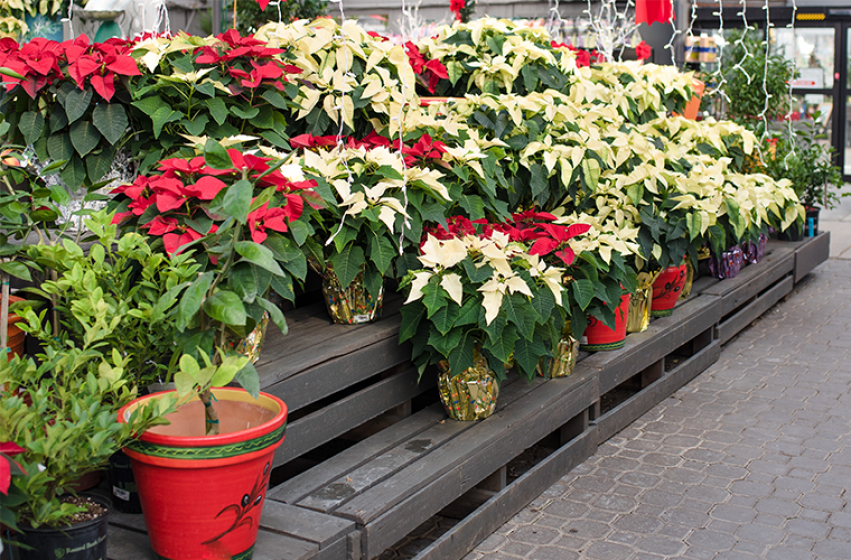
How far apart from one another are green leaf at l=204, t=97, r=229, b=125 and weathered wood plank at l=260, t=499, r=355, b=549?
1306mm

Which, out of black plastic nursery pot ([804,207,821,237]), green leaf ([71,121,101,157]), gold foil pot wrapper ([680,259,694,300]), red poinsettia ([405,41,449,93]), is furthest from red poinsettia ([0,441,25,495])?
black plastic nursery pot ([804,207,821,237])

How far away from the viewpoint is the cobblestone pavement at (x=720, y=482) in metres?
2.91

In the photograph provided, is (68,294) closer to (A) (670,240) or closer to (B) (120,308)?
(B) (120,308)

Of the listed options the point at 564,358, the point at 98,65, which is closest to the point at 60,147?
the point at 98,65

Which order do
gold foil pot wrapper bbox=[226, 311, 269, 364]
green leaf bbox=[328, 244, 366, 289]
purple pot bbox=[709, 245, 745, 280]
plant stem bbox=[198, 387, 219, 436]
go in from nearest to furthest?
plant stem bbox=[198, 387, 219, 436] → gold foil pot wrapper bbox=[226, 311, 269, 364] → green leaf bbox=[328, 244, 366, 289] → purple pot bbox=[709, 245, 745, 280]

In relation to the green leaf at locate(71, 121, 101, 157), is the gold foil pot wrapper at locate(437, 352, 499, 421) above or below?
below

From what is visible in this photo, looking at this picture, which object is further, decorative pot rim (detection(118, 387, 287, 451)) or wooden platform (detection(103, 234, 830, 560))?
wooden platform (detection(103, 234, 830, 560))

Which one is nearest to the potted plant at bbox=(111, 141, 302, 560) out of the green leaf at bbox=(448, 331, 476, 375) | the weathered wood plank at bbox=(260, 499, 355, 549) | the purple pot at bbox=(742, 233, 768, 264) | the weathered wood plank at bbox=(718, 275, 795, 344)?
the weathered wood plank at bbox=(260, 499, 355, 549)

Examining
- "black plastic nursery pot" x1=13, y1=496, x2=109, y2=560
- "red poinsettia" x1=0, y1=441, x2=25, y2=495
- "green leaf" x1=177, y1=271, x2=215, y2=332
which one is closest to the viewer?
"red poinsettia" x1=0, y1=441, x2=25, y2=495

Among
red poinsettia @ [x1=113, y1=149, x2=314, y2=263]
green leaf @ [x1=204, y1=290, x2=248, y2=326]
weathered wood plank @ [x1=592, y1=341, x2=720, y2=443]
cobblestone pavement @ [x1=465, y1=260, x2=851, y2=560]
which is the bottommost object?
cobblestone pavement @ [x1=465, y1=260, x2=851, y2=560]

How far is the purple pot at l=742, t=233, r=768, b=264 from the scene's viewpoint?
235 inches

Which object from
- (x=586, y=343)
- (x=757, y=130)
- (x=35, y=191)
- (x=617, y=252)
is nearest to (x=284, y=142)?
(x=35, y=191)

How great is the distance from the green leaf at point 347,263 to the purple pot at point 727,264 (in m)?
3.20

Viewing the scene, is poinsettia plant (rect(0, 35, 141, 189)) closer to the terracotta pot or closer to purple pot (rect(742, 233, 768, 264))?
the terracotta pot
